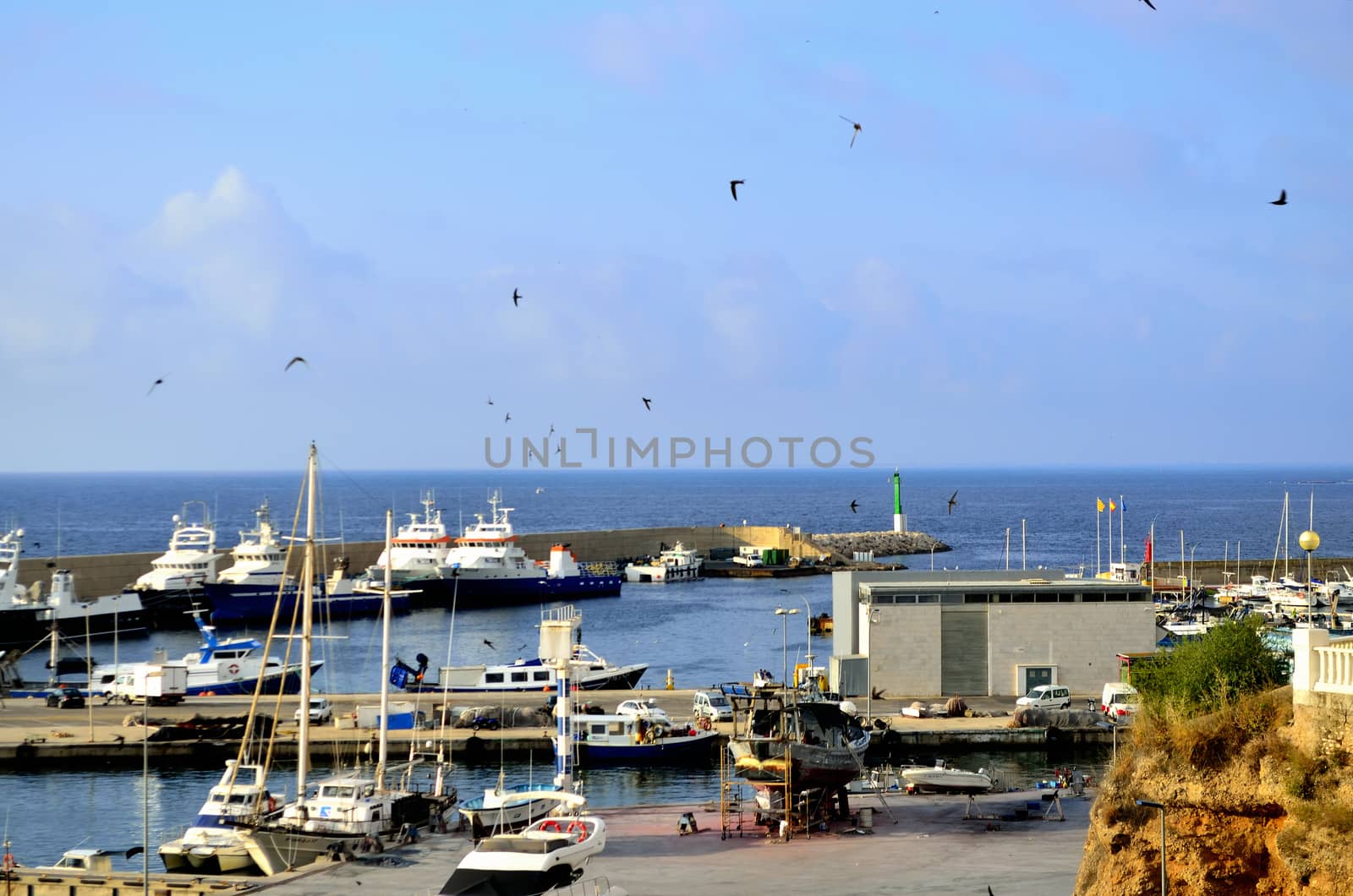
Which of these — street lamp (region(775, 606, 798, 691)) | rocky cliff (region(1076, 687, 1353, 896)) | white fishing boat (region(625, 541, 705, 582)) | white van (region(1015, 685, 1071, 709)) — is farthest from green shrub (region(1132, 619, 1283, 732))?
white fishing boat (region(625, 541, 705, 582))

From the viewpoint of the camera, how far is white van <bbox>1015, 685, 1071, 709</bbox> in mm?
39406

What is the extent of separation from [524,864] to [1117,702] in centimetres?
2360

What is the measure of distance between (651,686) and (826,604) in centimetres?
3030

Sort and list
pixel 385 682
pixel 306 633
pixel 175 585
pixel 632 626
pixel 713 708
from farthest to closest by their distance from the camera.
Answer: pixel 175 585
pixel 632 626
pixel 713 708
pixel 385 682
pixel 306 633

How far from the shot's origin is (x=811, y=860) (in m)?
24.2

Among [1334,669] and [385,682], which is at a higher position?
[1334,669]

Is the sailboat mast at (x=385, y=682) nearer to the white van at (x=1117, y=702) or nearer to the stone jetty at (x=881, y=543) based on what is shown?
the white van at (x=1117, y=702)

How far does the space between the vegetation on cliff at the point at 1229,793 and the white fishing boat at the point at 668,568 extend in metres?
82.3

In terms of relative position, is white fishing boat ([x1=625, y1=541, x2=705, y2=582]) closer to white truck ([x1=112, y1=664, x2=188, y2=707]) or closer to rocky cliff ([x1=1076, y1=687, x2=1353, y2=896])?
white truck ([x1=112, y1=664, x2=188, y2=707])

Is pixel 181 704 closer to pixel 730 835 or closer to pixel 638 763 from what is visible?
pixel 638 763

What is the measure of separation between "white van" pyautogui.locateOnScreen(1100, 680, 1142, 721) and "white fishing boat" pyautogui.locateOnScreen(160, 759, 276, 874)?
73.1ft

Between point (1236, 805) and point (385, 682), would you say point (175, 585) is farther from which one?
point (1236, 805)

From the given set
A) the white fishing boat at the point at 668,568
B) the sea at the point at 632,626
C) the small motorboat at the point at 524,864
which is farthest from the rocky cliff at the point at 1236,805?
the white fishing boat at the point at 668,568

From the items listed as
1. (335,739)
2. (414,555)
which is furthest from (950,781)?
(414,555)
